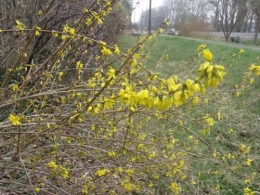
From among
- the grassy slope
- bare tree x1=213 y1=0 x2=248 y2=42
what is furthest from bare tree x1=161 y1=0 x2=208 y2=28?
the grassy slope

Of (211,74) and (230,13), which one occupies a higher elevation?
(230,13)

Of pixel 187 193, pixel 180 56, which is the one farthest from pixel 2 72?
pixel 180 56

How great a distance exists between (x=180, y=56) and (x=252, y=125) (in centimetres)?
918

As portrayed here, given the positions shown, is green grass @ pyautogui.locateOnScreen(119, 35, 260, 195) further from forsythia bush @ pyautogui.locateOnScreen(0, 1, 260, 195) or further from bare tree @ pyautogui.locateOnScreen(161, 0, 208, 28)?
bare tree @ pyautogui.locateOnScreen(161, 0, 208, 28)

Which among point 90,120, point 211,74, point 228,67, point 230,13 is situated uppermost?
point 230,13

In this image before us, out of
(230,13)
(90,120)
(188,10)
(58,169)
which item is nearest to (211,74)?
(58,169)

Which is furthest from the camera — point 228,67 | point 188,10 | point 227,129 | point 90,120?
point 188,10

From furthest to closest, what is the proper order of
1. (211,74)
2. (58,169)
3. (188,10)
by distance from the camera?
(188,10) < (58,169) < (211,74)

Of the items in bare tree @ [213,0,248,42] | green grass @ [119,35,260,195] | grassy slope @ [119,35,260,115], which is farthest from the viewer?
bare tree @ [213,0,248,42]

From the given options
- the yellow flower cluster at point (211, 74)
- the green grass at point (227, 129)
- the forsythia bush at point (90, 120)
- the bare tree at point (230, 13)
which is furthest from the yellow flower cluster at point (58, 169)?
the bare tree at point (230, 13)

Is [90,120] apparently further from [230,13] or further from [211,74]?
[230,13]

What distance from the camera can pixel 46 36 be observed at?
4570mm

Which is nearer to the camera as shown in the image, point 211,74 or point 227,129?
point 211,74

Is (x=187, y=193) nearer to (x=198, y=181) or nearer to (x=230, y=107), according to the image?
(x=198, y=181)
